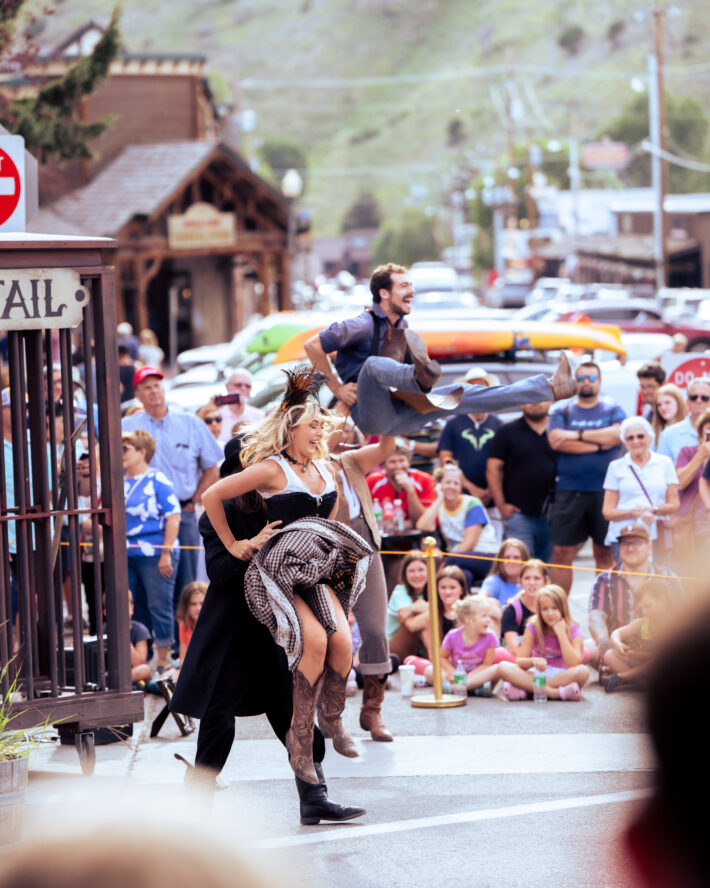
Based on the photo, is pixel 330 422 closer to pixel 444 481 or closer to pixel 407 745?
pixel 407 745

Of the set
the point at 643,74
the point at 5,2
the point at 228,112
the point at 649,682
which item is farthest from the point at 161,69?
the point at 643,74

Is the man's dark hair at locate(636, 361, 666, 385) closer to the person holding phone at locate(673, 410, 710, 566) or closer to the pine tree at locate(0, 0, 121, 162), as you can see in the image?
the person holding phone at locate(673, 410, 710, 566)

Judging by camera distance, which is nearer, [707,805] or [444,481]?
[707,805]

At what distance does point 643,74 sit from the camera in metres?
172

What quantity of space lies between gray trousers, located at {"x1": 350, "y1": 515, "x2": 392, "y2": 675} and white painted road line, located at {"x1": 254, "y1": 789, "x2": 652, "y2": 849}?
1.23 metres

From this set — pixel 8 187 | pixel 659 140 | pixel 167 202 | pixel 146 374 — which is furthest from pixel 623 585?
pixel 659 140

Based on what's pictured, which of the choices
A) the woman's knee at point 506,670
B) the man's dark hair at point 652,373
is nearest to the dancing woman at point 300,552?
the woman's knee at point 506,670

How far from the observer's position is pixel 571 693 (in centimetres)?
849

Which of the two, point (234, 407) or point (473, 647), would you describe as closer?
point (473, 647)

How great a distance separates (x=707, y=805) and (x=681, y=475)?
9.20 metres

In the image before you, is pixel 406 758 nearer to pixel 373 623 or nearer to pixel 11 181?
pixel 373 623

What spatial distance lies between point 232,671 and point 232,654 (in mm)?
73

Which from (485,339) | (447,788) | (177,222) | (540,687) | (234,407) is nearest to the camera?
(447,788)

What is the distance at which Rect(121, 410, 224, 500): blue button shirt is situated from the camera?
32.8ft
